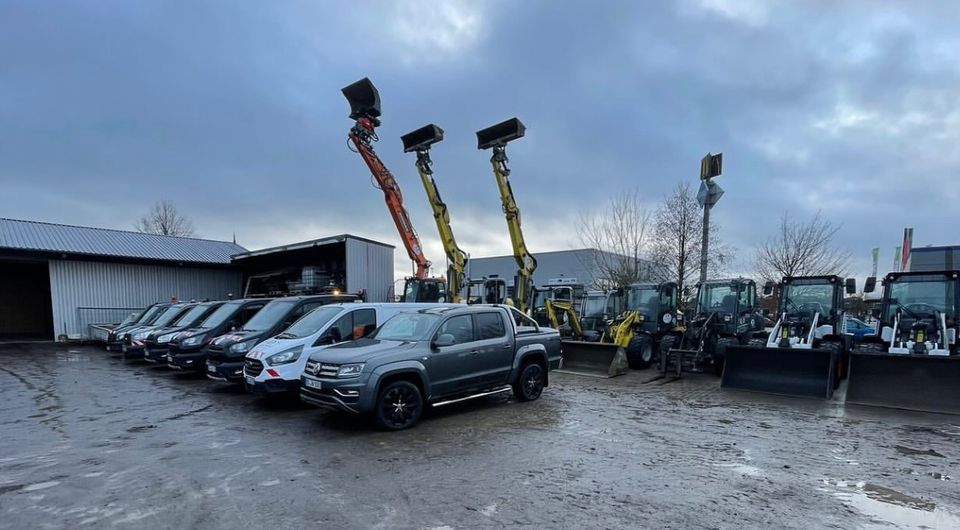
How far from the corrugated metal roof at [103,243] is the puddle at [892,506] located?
87.2 feet

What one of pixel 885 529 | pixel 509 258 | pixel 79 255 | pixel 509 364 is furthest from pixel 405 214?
pixel 509 258

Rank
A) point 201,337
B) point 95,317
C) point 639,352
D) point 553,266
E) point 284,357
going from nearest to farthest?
point 284,357 → point 201,337 → point 639,352 → point 95,317 → point 553,266

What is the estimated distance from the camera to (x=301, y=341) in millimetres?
8188

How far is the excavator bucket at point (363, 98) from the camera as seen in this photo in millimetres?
18078

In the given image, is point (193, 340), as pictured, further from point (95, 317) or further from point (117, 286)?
point (117, 286)

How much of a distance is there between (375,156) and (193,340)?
393 inches

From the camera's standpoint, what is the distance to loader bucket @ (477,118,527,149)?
48.9 feet

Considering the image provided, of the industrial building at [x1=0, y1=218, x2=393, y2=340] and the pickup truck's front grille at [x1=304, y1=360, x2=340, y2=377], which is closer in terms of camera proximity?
the pickup truck's front grille at [x1=304, y1=360, x2=340, y2=377]

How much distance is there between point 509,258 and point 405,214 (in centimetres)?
2552

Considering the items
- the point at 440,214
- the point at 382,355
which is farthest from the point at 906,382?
the point at 440,214

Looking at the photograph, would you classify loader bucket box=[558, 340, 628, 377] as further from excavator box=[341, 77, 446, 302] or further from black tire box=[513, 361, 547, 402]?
excavator box=[341, 77, 446, 302]

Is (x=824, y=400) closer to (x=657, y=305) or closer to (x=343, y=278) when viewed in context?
(x=657, y=305)

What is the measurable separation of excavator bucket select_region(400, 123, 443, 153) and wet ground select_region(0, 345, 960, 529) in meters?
10.7

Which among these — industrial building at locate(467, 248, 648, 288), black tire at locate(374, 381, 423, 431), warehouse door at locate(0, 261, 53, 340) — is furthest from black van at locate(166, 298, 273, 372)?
warehouse door at locate(0, 261, 53, 340)
